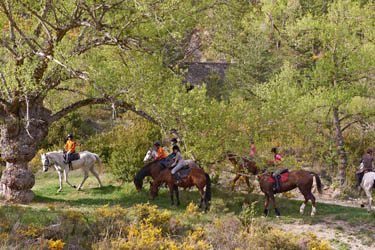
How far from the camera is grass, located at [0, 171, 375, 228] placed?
12.0 m

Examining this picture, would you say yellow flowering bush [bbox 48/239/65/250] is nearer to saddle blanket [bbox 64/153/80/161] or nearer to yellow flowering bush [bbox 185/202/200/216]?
yellow flowering bush [bbox 185/202/200/216]

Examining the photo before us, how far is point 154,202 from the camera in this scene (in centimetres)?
1395

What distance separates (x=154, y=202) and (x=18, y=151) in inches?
215

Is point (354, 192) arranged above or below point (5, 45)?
below

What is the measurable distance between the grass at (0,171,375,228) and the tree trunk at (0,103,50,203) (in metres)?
0.78

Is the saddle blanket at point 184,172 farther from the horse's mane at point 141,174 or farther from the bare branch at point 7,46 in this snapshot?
the bare branch at point 7,46

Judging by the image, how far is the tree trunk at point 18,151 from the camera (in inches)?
513

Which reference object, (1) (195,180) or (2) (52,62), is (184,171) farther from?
(2) (52,62)

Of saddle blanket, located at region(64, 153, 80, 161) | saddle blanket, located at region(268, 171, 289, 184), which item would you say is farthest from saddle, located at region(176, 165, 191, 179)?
saddle blanket, located at region(64, 153, 80, 161)

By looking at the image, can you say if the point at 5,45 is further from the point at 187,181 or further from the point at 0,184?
the point at 187,181

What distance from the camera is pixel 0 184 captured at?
526 inches

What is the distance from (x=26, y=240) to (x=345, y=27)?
17491 mm

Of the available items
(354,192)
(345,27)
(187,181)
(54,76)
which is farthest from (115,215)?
(345,27)

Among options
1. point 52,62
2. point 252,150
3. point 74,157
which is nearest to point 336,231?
point 252,150
